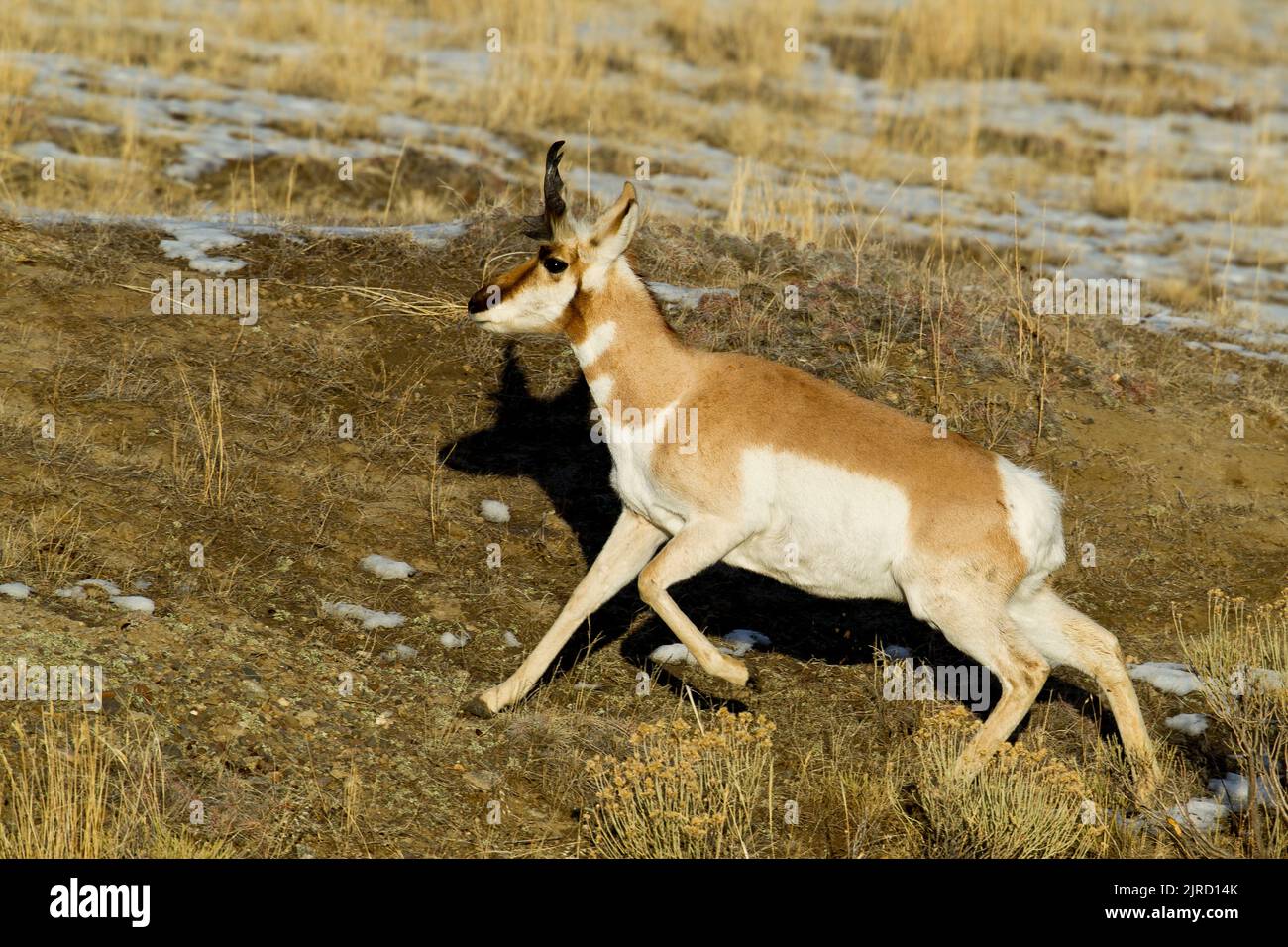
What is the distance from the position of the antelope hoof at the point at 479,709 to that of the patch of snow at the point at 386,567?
1301 mm

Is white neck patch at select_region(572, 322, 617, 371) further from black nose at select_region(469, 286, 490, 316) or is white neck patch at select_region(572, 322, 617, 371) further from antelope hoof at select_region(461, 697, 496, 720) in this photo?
antelope hoof at select_region(461, 697, 496, 720)

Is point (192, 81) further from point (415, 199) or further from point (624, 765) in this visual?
point (624, 765)

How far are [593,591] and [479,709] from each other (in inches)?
31.1

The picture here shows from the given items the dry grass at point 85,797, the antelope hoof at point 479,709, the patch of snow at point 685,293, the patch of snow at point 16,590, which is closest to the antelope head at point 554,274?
the antelope hoof at point 479,709

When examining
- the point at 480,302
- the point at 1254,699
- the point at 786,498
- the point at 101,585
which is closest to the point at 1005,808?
the point at 786,498

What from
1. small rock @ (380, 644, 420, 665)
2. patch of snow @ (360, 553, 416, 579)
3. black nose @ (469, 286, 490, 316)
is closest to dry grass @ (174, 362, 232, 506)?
patch of snow @ (360, 553, 416, 579)

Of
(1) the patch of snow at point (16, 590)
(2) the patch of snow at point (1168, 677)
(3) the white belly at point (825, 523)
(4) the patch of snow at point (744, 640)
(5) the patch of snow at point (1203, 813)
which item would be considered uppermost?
(3) the white belly at point (825, 523)

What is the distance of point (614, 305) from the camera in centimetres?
711

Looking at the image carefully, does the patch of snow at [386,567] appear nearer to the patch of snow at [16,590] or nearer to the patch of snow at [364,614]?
the patch of snow at [364,614]

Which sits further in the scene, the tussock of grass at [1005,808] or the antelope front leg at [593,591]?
the antelope front leg at [593,591]

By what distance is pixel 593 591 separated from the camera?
710cm

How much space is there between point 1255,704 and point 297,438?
18.5 ft

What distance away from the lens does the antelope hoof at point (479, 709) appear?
690cm

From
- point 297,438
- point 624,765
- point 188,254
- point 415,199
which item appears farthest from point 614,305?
point 415,199
